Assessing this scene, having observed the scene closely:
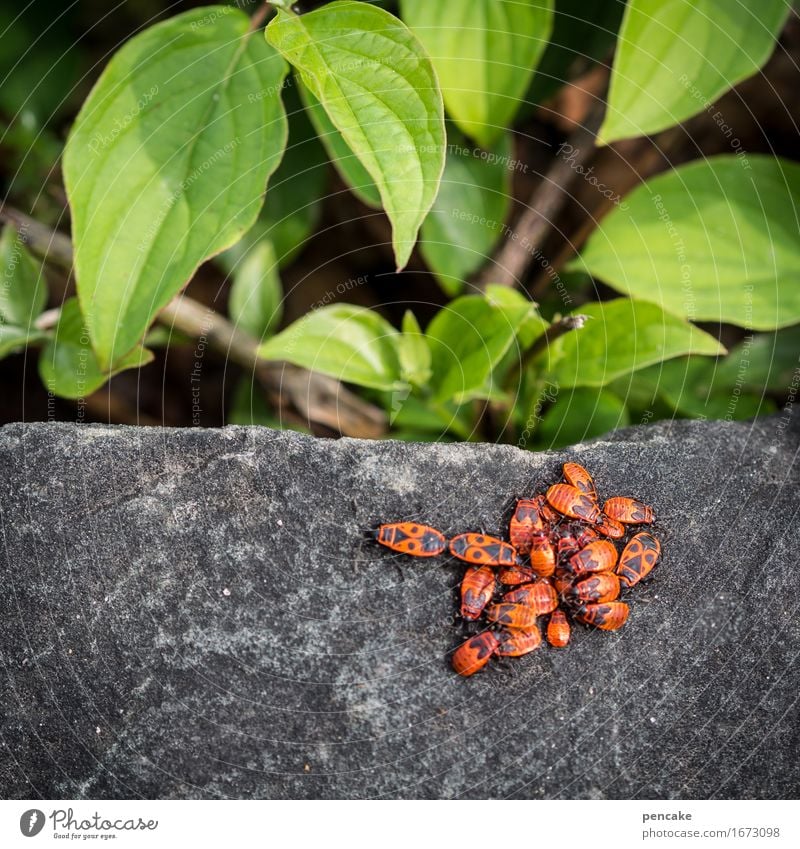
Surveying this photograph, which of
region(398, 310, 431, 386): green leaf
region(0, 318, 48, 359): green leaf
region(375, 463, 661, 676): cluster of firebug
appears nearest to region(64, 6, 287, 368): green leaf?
region(0, 318, 48, 359): green leaf

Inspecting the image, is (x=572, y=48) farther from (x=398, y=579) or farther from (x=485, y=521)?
(x=398, y=579)

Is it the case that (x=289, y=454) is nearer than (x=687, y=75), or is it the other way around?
(x=289, y=454)

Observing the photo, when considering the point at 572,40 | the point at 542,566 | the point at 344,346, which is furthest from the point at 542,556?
the point at 572,40

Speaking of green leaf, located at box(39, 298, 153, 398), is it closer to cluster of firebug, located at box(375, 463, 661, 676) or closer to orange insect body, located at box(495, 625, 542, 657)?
cluster of firebug, located at box(375, 463, 661, 676)

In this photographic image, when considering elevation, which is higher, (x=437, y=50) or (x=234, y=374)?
(x=437, y=50)

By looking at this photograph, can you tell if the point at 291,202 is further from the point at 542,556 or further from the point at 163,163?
the point at 542,556

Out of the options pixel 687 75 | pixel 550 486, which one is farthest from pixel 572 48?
pixel 550 486
